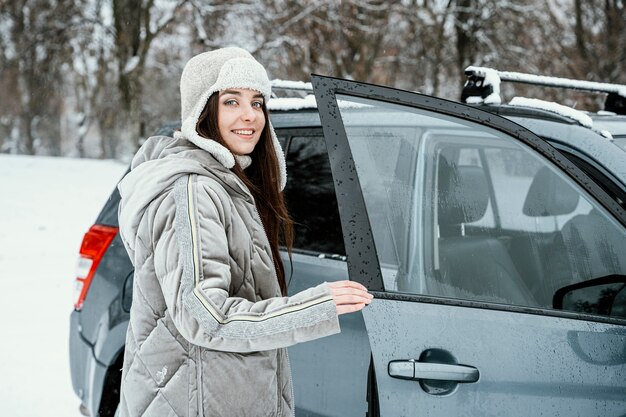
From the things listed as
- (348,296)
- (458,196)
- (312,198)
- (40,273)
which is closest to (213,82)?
(348,296)

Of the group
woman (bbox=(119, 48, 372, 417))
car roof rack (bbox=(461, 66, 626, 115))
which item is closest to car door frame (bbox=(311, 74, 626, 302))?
woman (bbox=(119, 48, 372, 417))

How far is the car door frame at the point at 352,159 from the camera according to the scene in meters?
1.54

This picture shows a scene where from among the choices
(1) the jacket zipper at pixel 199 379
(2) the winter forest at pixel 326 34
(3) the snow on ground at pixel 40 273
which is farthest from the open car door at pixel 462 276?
(2) the winter forest at pixel 326 34

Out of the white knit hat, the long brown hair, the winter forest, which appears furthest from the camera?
the winter forest

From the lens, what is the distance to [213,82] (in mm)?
1480

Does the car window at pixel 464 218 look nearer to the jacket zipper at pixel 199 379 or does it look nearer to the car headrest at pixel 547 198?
the car headrest at pixel 547 198

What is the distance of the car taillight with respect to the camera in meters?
2.55

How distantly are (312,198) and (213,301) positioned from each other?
1.24m

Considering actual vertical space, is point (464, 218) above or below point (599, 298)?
above

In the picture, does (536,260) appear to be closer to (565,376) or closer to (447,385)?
(565,376)

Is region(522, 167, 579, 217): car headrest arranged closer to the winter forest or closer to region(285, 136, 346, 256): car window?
region(285, 136, 346, 256): car window

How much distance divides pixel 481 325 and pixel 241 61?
2.96 feet

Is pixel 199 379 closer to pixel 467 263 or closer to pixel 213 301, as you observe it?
pixel 213 301

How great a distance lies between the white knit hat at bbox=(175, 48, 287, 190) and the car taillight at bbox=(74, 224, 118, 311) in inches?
47.2
